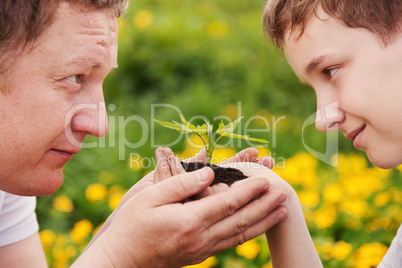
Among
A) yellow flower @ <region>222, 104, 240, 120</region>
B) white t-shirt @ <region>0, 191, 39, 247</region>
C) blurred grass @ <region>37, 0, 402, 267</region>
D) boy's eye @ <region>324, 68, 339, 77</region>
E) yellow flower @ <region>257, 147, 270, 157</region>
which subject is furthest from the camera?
yellow flower @ <region>222, 104, 240, 120</region>

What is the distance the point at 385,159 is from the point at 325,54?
45cm

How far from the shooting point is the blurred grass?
7.89 ft

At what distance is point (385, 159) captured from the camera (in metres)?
1.67

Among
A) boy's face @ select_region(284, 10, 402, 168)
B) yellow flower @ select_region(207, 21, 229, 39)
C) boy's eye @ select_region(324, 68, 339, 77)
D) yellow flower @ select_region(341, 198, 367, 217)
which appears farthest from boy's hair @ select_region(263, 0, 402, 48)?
yellow flower @ select_region(207, 21, 229, 39)

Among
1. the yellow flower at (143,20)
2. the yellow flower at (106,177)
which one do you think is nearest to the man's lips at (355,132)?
the yellow flower at (106,177)

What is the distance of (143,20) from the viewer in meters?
4.57

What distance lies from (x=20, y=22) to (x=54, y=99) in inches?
10.3

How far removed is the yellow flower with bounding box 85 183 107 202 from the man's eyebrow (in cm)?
166

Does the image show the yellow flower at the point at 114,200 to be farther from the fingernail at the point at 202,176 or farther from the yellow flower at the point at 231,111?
the fingernail at the point at 202,176

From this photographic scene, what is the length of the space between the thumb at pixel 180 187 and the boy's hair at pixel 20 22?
1.99 ft

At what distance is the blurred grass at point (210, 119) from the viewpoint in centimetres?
240

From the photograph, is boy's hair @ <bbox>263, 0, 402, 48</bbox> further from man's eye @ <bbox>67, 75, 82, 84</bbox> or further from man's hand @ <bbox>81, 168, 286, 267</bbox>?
man's eye @ <bbox>67, 75, 82, 84</bbox>

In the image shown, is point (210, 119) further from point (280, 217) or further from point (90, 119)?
point (280, 217)

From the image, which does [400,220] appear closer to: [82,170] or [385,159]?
[385,159]
